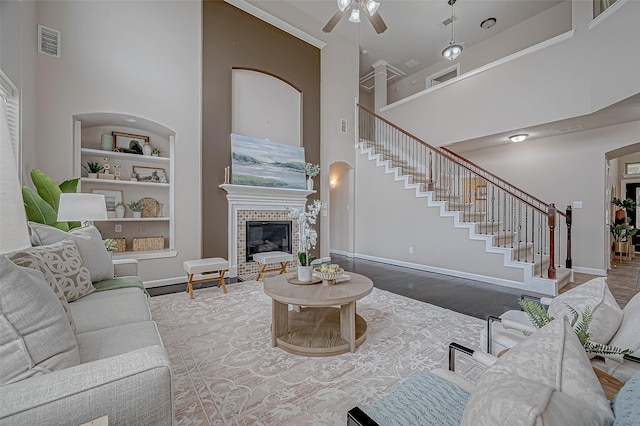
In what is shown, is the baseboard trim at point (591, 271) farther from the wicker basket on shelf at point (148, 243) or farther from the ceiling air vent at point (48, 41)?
the ceiling air vent at point (48, 41)

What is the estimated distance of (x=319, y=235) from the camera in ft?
20.5

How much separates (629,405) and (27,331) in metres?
1.72

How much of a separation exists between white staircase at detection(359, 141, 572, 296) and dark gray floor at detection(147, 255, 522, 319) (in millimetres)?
421

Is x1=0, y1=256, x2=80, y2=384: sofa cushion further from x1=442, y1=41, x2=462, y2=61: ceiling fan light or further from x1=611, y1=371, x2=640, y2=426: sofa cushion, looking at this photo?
x1=442, y1=41, x2=462, y2=61: ceiling fan light

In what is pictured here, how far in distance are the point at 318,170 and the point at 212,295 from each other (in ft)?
11.2

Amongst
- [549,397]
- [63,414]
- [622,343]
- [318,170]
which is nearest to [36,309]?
[63,414]

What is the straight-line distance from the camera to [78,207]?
2.80m

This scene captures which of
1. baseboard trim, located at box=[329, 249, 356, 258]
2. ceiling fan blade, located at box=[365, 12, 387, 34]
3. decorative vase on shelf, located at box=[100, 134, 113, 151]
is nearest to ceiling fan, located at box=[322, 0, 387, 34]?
ceiling fan blade, located at box=[365, 12, 387, 34]

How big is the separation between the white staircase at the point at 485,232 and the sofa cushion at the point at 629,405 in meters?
4.30

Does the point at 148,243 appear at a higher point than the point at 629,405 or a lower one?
lower

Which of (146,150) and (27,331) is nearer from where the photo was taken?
(27,331)

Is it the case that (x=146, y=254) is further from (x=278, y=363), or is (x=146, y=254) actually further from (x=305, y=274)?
(x=278, y=363)

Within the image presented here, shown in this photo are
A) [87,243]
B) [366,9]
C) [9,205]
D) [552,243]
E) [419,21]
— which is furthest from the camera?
[419,21]

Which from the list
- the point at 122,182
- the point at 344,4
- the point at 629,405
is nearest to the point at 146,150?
the point at 122,182
